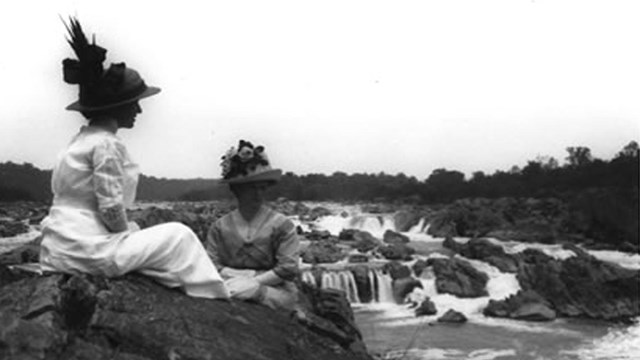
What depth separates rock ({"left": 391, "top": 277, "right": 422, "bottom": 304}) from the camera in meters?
21.0

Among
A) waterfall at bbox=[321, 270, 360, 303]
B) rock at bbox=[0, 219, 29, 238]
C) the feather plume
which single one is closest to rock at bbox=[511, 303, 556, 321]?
waterfall at bbox=[321, 270, 360, 303]

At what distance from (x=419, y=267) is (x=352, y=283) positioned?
9.79 ft

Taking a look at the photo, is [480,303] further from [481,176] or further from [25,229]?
[481,176]

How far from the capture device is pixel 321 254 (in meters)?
25.3

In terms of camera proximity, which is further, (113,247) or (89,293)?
(113,247)

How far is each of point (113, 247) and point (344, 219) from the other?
36.3 m

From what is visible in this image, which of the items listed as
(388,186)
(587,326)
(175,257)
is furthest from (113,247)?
(388,186)

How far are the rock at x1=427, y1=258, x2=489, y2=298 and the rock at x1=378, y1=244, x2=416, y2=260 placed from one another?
2286mm

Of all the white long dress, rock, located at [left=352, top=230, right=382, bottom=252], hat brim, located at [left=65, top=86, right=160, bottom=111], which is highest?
hat brim, located at [left=65, top=86, right=160, bottom=111]

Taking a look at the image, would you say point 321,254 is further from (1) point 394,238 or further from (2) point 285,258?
(2) point 285,258

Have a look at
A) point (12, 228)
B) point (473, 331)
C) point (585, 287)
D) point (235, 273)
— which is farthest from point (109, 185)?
point (12, 228)

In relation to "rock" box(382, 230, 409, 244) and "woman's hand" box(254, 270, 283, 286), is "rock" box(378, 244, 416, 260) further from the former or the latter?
"woman's hand" box(254, 270, 283, 286)

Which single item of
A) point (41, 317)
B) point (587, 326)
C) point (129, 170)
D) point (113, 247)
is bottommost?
point (587, 326)

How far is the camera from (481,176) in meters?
58.3
